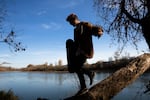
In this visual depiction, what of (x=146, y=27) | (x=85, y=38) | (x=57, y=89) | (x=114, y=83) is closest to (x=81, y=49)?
(x=85, y=38)

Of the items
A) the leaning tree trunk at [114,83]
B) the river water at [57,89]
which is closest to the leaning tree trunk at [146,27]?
the river water at [57,89]

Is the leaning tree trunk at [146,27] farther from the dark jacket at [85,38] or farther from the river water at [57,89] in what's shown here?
the dark jacket at [85,38]

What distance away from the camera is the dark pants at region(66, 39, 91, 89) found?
468 centimetres

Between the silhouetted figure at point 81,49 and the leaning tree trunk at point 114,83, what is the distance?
718 millimetres

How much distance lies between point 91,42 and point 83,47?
154 mm

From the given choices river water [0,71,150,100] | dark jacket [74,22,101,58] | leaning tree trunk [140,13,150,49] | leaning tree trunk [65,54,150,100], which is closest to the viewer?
leaning tree trunk [65,54,150,100]

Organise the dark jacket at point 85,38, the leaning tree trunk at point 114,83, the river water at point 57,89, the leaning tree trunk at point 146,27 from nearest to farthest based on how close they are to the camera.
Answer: the leaning tree trunk at point 114,83 → the dark jacket at point 85,38 → the leaning tree trunk at point 146,27 → the river water at point 57,89

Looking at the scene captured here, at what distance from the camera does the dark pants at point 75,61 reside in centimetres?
468

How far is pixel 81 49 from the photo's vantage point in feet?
15.1

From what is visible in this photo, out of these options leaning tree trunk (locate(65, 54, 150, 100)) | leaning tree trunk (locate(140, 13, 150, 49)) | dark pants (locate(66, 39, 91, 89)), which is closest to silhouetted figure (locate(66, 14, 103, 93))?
dark pants (locate(66, 39, 91, 89))

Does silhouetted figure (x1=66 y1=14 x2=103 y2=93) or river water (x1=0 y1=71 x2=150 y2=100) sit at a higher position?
silhouetted figure (x1=66 y1=14 x2=103 y2=93)

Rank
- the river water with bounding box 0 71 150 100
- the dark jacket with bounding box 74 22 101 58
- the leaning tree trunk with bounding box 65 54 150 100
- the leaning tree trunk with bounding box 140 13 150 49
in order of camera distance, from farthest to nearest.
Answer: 1. the river water with bounding box 0 71 150 100
2. the leaning tree trunk with bounding box 140 13 150 49
3. the dark jacket with bounding box 74 22 101 58
4. the leaning tree trunk with bounding box 65 54 150 100

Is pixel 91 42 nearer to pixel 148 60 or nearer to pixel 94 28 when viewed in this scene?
pixel 94 28

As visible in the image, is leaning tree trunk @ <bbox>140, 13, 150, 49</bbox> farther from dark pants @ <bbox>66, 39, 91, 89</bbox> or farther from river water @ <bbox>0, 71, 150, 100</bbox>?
dark pants @ <bbox>66, 39, 91, 89</bbox>
